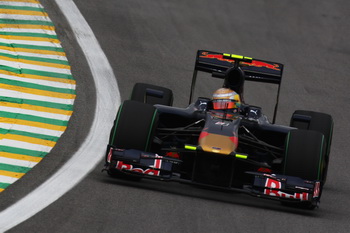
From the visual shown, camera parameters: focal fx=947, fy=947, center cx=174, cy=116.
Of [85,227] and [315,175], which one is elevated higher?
[315,175]

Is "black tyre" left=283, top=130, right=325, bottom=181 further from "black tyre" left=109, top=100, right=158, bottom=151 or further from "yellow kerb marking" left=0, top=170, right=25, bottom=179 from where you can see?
"yellow kerb marking" left=0, top=170, right=25, bottom=179

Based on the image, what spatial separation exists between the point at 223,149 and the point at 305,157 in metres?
1.25

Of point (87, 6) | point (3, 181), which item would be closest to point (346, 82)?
point (87, 6)

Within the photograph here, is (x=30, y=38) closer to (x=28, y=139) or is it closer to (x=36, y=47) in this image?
(x=36, y=47)

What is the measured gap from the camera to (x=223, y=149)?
1326cm

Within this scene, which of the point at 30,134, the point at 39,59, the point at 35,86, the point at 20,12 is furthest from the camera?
the point at 20,12

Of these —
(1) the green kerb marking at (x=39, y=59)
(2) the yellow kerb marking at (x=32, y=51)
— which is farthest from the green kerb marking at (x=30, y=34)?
(1) the green kerb marking at (x=39, y=59)

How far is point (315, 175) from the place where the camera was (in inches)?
534

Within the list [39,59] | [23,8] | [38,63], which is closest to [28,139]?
[38,63]

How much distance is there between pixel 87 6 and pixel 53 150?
A: 11.5 metres

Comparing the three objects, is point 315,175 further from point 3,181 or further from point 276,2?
point 276,2

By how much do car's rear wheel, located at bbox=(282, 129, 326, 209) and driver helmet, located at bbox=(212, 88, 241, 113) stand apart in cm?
149

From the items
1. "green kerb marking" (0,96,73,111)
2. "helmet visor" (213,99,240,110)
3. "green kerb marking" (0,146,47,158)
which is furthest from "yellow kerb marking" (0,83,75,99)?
"helmet visor" (213,99,240,110)

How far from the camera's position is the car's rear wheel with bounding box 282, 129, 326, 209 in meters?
13.6
